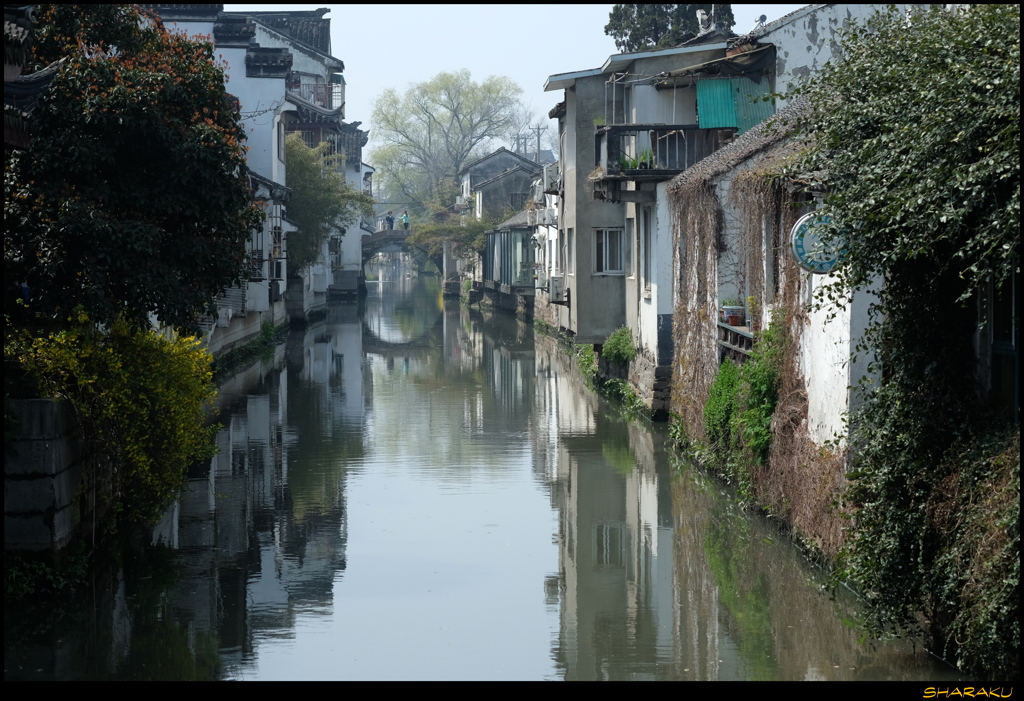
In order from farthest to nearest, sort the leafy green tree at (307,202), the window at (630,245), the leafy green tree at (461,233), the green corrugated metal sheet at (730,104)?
the leafy green tree at (461,233) < the leafy green tree at (307,202) < the window at (630,245) < the green corrugated metal sheet at (730,104)

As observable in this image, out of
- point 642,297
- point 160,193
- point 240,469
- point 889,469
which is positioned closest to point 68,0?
point 160,193

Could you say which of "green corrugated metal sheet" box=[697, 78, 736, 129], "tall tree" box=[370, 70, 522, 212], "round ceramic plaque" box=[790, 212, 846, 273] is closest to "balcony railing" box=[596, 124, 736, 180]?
"green corrugated metal sheet" box=[697, 78, 736, 129]

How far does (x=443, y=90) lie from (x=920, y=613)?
271 feet

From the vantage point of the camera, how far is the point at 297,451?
18.9 metres

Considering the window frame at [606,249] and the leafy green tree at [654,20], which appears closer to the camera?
the window frame at [606,249]

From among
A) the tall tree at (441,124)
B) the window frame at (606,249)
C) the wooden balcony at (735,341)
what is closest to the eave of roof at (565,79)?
the window frame at (606,249)

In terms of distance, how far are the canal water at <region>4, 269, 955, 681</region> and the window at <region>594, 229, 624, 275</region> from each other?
23.0 feet

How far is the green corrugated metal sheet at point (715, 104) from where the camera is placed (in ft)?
72.8

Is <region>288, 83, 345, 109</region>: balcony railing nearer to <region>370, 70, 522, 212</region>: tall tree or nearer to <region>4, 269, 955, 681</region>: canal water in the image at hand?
<region>370, 70, 522, 212</region>: tall tree

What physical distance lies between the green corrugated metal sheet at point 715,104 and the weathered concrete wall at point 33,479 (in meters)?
14.8

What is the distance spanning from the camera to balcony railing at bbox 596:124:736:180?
21.9 meters

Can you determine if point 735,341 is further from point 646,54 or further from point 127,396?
point 646,54

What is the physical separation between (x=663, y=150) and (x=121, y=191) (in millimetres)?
12441

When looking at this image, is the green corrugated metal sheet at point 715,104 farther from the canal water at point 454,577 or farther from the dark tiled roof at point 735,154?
the canal water at point 454,577
